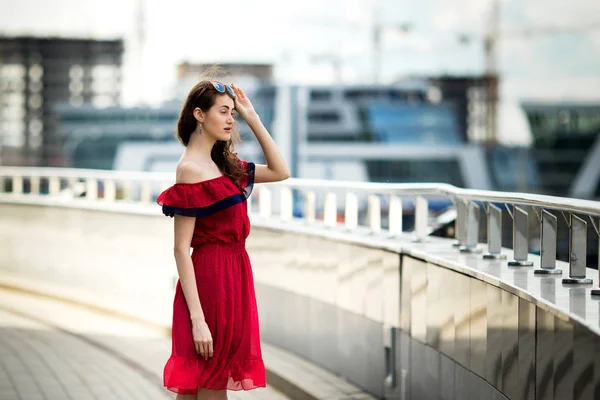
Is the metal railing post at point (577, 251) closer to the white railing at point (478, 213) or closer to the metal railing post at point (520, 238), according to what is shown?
the white railing at point (478, 213)

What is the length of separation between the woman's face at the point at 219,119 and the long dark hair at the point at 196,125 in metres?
0.02

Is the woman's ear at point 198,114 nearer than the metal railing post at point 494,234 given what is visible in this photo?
Yes

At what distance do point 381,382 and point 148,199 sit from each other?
7.82 metres

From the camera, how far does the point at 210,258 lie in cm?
421

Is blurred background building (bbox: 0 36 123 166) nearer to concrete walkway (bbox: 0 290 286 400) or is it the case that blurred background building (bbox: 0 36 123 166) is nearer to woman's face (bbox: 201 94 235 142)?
concrete walkway (bbox: 0 290 286 400)

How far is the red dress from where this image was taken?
163 inches

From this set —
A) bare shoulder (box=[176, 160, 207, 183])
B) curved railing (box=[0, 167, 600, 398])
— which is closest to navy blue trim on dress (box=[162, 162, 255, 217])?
bare shoulder (box=[176, 160, 207, 183])

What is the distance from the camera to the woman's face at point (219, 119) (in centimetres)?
418

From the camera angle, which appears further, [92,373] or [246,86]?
[246,86]

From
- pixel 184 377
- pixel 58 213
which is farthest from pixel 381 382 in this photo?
pixel 58 213

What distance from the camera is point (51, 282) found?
15109 mm

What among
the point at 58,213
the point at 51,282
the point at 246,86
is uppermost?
the point at 246,86

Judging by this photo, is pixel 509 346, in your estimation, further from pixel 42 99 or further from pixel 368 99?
pixel 42 99

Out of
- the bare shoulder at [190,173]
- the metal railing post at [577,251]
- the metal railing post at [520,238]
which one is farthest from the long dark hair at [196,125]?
the metal railing post at [520,238]
